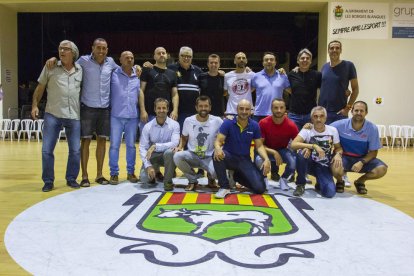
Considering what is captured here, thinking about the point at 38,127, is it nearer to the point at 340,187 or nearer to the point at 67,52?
the point at 67,52

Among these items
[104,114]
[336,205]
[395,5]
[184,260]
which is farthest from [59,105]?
[395,5]

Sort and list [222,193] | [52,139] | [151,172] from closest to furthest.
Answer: [222,193], [151,172], [52,139]

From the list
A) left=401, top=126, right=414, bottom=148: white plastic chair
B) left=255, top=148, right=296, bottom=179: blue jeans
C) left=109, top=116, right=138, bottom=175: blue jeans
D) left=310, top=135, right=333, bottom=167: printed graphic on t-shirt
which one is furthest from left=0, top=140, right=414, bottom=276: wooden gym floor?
left=401, top=126, right=414, bottom=148: white plastic chair

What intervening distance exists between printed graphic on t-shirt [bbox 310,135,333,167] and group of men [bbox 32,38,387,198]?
0.03ft

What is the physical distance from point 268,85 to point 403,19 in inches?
270

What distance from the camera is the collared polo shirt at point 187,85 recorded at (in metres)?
4.66

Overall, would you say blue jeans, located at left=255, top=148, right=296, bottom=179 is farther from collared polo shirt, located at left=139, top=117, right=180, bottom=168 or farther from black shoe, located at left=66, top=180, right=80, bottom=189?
black shoe, located at left=66, top=180, right=80, bottom=189

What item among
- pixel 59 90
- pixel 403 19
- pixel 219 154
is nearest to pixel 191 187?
pixel 219 154

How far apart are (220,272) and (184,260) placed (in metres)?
0.24

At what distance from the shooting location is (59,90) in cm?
407

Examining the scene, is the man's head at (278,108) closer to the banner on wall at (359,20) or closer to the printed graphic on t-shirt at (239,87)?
the printed graphic on t-shirt at (239,87)

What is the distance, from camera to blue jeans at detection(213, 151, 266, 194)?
3.92 m

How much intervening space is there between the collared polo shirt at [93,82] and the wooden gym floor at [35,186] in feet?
3.20

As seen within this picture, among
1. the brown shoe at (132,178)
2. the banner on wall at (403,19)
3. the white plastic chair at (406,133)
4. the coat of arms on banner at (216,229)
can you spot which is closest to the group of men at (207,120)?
the brown shoe at (132,178)
